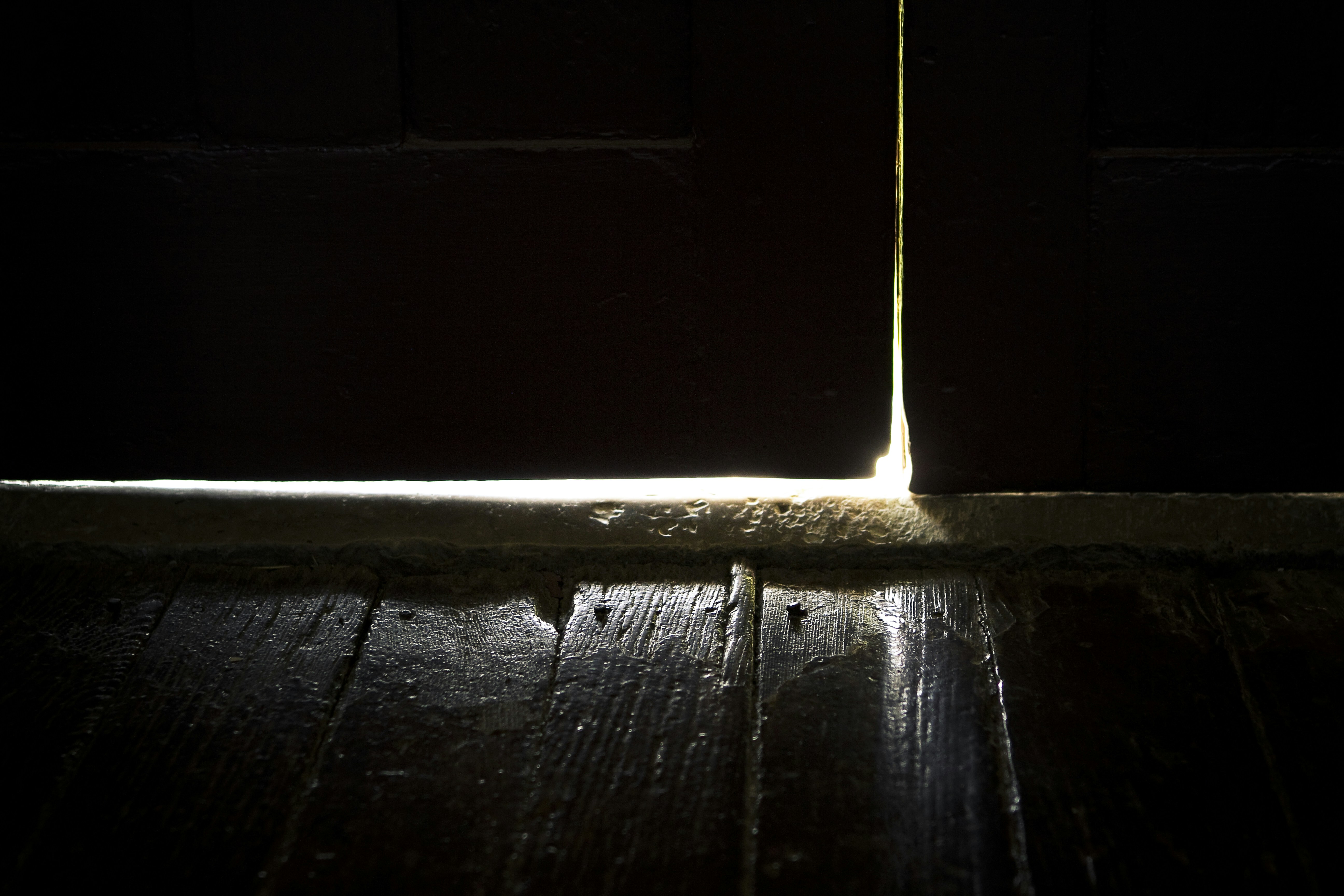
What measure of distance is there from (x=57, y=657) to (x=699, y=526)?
0.64 meters

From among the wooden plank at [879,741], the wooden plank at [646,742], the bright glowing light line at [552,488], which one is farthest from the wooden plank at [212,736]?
the wooden plank at [879,741]

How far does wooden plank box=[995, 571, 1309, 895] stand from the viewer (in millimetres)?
695

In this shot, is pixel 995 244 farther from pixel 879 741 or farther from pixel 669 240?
pixel 879 741

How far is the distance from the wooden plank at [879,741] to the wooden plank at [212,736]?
1.29 feet

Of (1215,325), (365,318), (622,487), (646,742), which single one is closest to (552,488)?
(622,487)

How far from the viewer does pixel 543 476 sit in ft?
3.73

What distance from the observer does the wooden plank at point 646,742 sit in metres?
0.71

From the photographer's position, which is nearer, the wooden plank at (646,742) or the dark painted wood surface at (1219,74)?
the wooden plank at (646,742)

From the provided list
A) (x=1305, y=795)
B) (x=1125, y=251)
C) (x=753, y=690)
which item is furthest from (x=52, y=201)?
(x=1305, y=795)

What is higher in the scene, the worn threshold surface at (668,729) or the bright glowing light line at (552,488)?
the bright glowing light line at (552,488)

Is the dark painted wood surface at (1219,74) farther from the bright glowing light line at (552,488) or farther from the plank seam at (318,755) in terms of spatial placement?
the plank seam at (318,755)

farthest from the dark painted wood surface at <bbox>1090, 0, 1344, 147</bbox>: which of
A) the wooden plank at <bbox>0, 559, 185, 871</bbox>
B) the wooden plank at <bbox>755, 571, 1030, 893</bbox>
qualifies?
the wooden plank at <bbox>0, 559, 185, 871</bbox>

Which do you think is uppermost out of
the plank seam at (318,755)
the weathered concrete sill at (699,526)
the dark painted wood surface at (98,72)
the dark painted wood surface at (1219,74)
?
the dark painted wood surface at (1219,74)

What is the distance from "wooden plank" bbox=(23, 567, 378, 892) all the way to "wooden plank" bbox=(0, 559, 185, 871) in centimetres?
2
